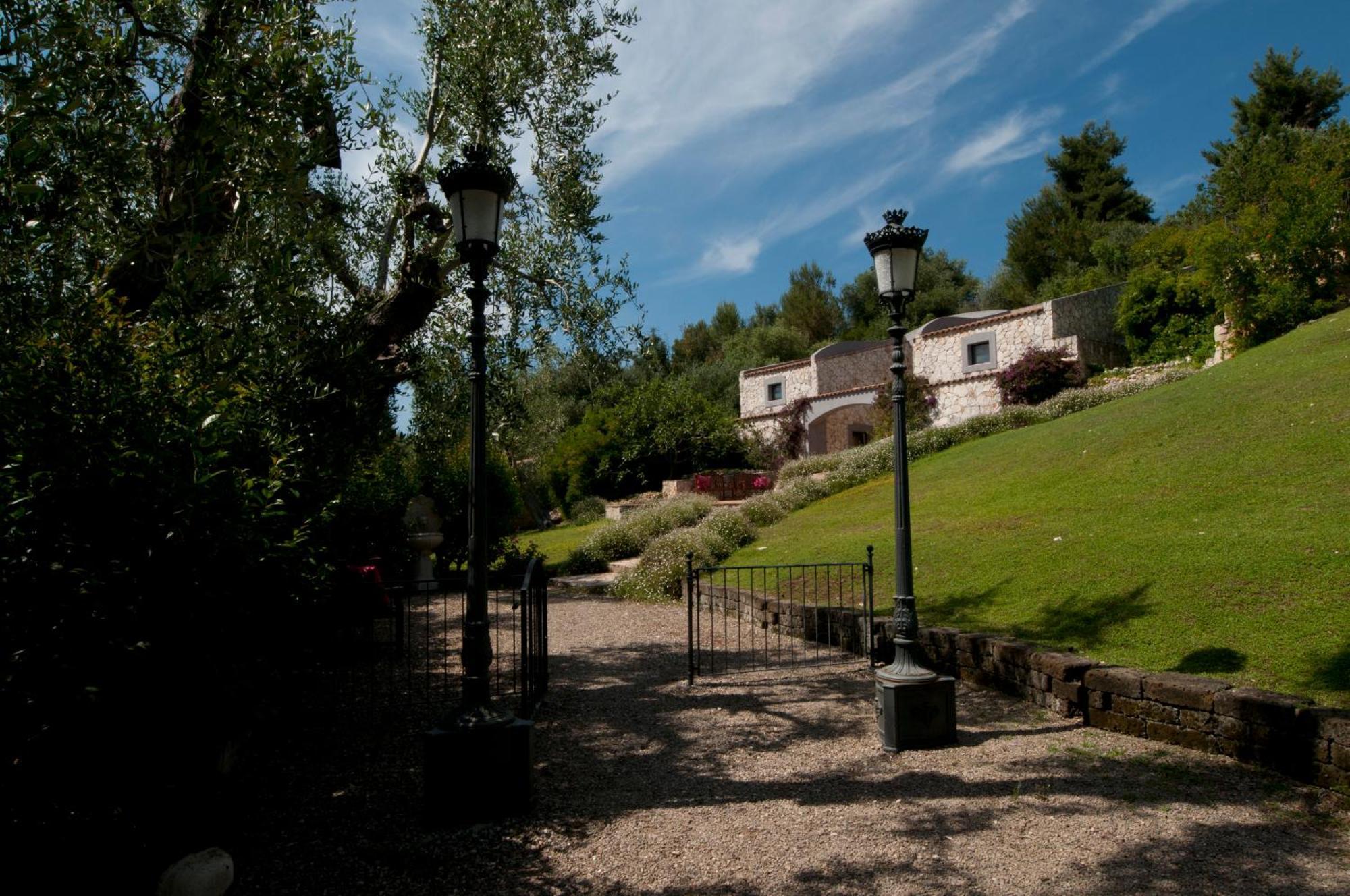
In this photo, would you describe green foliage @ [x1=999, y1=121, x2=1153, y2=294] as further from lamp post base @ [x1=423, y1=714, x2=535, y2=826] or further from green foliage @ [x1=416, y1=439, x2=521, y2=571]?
lamp post base @ [x1=423, y1=714, x2=535, y2=826]

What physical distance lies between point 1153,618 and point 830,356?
91.1ft

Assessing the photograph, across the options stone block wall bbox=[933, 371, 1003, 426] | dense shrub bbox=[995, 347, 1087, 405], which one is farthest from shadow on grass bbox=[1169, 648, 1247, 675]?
stone block wall bbox=[933, 371, 1003, 426]

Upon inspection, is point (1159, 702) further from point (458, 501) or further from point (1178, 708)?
point (458, 501)

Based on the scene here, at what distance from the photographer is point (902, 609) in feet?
19.4

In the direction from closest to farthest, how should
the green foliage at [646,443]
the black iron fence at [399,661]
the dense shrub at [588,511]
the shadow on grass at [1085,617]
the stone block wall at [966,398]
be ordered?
the black iron fence at [399,661] → the shadow on grass at [1085,617] → the stone block wall at [966,398] → the dense shrub at [588,511] → the green foliage at [646,443]

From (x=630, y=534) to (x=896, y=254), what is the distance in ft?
41.4

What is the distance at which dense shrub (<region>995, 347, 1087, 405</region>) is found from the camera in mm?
25672

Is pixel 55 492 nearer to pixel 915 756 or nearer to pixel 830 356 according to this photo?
pixel 915 756

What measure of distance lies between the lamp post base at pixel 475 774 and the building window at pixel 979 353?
87.6 feet

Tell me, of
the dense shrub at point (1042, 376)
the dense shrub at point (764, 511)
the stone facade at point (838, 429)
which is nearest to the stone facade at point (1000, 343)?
the dense shrub at point (1042, 376)

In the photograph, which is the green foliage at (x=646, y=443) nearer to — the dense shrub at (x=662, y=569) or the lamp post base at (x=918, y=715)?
the dense shrub at (x=662, y=569)

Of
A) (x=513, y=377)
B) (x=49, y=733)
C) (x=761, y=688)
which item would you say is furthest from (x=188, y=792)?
(x=513, y=377)

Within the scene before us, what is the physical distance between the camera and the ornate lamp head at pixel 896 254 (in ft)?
19.7

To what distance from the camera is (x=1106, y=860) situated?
3.68 metres
